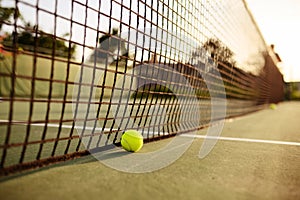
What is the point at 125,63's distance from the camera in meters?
2.17

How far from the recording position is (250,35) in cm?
811

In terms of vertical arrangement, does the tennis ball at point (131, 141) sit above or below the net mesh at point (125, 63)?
below

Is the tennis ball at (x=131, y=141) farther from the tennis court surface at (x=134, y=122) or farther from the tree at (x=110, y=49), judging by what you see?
the tree at (x=110, y=49)

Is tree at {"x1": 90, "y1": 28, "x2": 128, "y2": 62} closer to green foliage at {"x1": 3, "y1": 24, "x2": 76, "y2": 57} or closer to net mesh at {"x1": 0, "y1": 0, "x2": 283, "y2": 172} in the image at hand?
net mesh at {"x1": 0, "y1": 0, "x2": 283, "y2": 172}

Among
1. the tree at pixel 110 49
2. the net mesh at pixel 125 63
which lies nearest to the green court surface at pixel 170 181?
the net mesh at pixel 125 63

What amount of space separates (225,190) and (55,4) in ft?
4.41

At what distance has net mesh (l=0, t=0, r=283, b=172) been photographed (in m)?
1.49

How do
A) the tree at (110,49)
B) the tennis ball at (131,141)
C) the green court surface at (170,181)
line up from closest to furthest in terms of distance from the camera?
the green court surface at (170,181) → the tree at (110,49) → the tennis ball at (131,141)

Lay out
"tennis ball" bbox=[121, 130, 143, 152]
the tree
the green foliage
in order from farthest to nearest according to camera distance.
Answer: "tennis ball" bbox=[121, 130, 143, 152] < the tree < the green foliage

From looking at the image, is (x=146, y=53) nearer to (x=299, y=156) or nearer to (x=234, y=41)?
(x=299, y=156)

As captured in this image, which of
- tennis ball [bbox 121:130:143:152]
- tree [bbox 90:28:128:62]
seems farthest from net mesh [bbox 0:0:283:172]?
tennis ball [bbox 121:130:143:152]

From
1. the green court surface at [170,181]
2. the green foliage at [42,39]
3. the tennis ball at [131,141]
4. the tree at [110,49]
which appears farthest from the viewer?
the tennis ball at [131,141]

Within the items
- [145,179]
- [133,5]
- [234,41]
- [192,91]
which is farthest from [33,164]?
[234,41]

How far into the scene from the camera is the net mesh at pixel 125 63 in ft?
4.90
